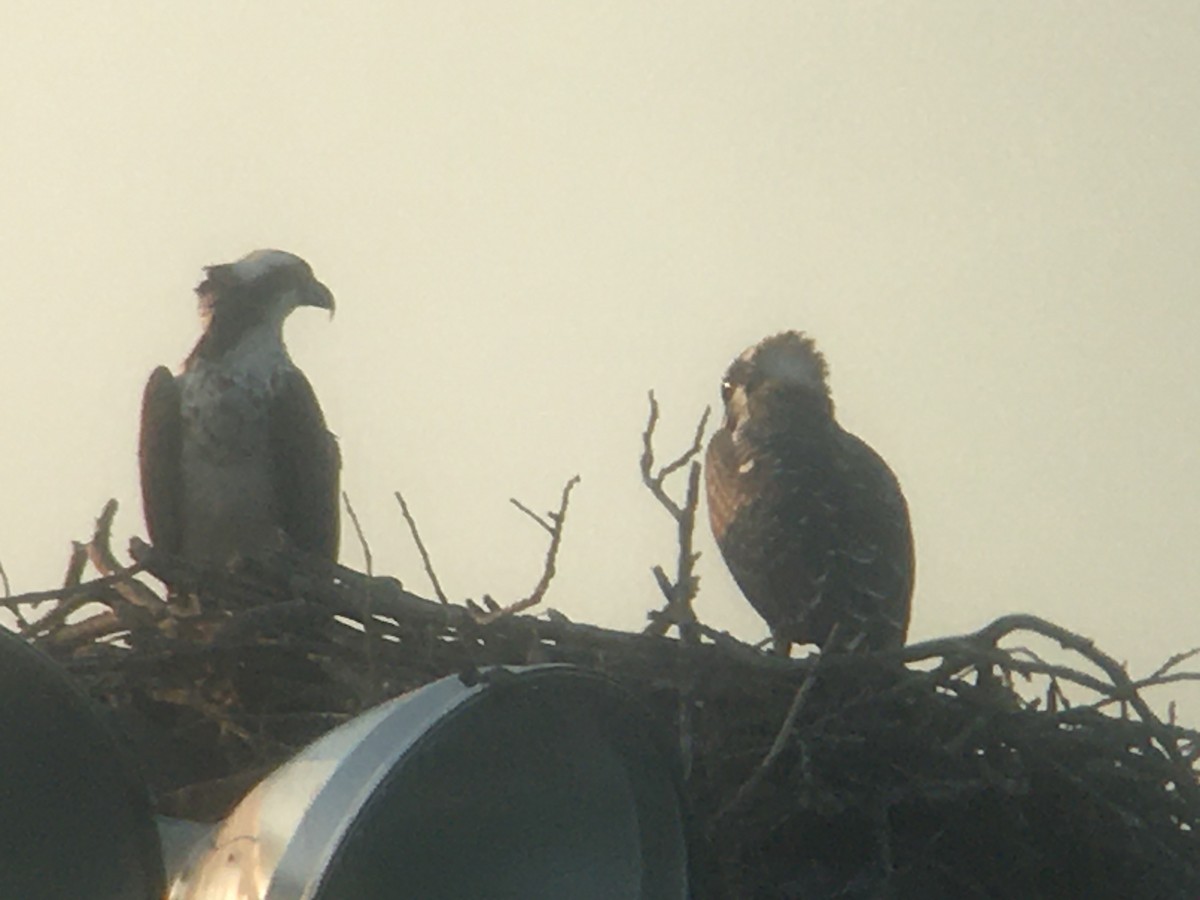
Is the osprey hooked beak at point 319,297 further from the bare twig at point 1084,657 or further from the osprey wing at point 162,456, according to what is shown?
the bare twig at point 1084,657

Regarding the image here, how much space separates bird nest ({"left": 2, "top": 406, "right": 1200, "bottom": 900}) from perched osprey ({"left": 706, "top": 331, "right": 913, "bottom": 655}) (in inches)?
69.8

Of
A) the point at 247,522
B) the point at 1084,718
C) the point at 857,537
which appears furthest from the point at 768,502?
the point at 1084,718

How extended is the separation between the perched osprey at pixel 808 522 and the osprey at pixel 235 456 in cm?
174

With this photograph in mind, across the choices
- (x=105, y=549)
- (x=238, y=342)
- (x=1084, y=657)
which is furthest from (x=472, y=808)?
(x=238, y=342)

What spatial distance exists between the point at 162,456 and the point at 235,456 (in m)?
0.28

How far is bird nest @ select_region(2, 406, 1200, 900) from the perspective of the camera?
408cm

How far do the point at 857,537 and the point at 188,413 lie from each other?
8.43 ft

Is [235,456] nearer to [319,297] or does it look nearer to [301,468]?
[301,468]

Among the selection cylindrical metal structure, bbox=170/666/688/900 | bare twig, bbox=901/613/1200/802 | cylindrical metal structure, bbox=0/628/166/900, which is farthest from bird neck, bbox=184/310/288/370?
cylindrical metal structure, bbox=170/666/688/900

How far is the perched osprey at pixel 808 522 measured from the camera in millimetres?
6539

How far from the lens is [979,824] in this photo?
4238mm

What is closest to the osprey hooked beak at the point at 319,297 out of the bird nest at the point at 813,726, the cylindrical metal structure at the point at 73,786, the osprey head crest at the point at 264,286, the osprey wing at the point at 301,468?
the osprey head crest at the point at 264,286

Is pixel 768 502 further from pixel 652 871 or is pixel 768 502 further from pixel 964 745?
pixel 652 871

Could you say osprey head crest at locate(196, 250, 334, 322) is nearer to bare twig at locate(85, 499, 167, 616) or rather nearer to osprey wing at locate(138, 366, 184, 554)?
osprey wing at locate(138, 366, 184, 554)
